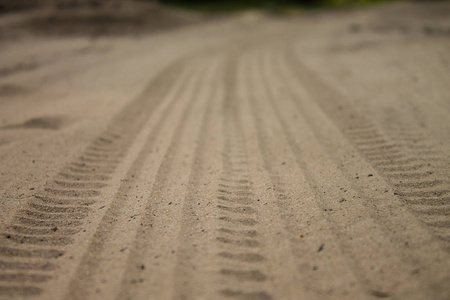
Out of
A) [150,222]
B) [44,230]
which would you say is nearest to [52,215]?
[44,230]

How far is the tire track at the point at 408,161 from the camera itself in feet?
7.95

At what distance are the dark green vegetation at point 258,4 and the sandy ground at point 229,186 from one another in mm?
18661

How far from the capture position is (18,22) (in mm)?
12922

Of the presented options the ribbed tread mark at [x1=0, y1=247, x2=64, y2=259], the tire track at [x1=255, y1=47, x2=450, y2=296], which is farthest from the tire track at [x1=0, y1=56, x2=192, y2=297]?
the tire track at [x1=255, y1=47, x2=450, y2=296]

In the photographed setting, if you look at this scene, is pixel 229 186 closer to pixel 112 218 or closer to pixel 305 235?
pixel 305 235

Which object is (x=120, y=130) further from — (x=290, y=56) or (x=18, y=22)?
(x=18, y=22)

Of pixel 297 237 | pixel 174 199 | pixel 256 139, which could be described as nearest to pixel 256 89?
pixel 256 139

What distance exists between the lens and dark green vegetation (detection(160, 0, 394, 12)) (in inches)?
891

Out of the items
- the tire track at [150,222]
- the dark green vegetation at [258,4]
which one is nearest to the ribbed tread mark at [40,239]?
the tire track at [150,222]

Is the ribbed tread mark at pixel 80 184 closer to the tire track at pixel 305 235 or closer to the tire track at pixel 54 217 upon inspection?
the tire track at pixel 54 217

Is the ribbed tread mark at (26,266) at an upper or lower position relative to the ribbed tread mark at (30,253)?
lower

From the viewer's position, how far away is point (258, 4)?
24.3 meters

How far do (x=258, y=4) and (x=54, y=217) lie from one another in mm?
25281

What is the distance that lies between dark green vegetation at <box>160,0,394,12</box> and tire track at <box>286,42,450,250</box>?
20392mm
